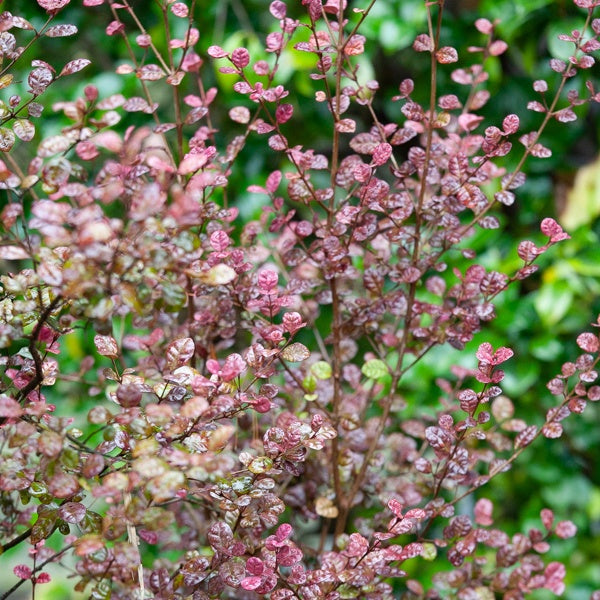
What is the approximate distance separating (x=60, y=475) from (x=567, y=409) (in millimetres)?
629

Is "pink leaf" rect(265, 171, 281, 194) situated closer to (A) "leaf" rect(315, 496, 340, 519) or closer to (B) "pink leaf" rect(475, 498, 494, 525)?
(A) "leaf" rect(315, 496, 340, 519)

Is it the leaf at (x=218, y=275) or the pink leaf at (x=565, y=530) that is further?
the pink leaf at (x=565, y=530)

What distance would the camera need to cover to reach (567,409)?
2.90 feet

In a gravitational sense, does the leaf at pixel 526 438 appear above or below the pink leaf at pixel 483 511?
above

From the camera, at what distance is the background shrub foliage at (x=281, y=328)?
0.60 meters

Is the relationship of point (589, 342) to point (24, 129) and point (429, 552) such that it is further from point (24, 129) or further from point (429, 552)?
point (24, 129)

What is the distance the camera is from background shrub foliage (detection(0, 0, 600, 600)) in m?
0.60

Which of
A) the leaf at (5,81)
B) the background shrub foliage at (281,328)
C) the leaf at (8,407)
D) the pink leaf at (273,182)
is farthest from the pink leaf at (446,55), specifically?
the leaf at (8,407)

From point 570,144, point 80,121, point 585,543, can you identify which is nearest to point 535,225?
point 570,144

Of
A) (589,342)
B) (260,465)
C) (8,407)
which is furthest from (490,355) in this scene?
(8,407)

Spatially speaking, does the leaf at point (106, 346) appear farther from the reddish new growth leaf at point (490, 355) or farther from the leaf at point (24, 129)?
the reddish new growth leaf at point (490, 355)

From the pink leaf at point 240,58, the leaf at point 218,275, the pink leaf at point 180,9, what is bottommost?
the leaf at point 218,275

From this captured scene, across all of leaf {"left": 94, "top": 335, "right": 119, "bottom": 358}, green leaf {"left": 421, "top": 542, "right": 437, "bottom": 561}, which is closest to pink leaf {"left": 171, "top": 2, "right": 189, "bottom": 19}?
leaf {"left": 94, "top": 335, "right": 119, "bottom": 358}

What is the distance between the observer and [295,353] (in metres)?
0.75
